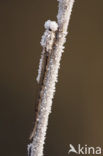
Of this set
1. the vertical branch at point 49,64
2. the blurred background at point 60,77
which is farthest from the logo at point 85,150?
the vertical branch at point 49,64

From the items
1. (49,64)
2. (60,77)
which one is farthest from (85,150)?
(49,64)

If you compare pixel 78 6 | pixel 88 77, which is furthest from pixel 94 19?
pixel 88 77

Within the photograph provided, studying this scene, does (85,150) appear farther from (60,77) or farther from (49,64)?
(49,64)

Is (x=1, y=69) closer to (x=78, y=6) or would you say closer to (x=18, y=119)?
(x=18, y=119)

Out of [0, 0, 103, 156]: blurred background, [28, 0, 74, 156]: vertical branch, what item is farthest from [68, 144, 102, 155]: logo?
[28, 0, 74, 156]: vertical branch

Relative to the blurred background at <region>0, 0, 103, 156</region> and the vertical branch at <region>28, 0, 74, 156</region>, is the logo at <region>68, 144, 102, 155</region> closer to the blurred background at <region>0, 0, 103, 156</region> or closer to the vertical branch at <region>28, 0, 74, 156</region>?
the blurred background at <region>0, 0, 103, 156</region>
